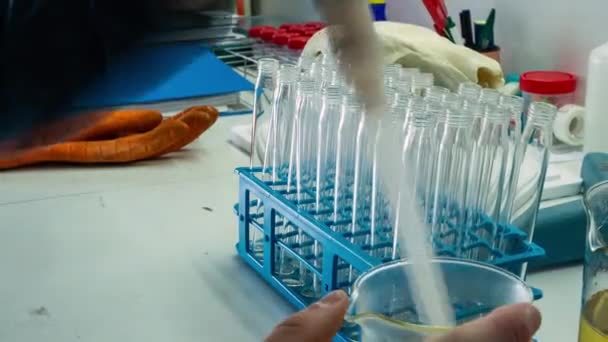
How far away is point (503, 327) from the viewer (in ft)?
1.59

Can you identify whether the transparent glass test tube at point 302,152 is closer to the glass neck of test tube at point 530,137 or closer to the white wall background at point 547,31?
the glass neck of test tube at point 530,137

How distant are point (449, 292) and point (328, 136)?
26 cm

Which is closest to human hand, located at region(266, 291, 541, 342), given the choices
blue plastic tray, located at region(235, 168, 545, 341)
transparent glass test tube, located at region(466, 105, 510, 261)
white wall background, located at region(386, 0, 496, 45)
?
blue plastic tray, located at region(235, 168, 545, 341)

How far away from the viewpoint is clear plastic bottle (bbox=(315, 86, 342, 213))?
79 centimetres

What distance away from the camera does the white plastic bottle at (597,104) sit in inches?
40.8

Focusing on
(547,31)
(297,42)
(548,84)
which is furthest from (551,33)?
(297,42)

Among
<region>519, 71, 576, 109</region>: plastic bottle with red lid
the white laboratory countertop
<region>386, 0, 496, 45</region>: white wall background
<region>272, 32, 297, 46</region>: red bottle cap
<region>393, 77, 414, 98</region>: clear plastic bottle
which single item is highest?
<region>386, 0, 496, 45</region>: white wall background

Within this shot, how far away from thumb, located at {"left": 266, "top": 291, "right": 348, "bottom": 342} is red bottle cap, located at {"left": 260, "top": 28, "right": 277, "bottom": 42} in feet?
3.81

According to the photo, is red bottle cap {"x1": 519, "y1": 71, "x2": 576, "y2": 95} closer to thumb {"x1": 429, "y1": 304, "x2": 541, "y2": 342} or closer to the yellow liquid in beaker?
the yellow liquid in beaker

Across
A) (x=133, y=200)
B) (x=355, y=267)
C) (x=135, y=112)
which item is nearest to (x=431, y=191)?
(x=355, y=267)

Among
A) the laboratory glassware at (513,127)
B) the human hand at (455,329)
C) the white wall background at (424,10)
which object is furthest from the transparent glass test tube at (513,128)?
the white wall background at (424,10)

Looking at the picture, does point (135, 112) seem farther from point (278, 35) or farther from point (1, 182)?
point (278, 35)

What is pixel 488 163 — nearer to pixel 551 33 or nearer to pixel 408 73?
pixel 408 73

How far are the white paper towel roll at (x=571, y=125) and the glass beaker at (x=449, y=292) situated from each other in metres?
0.61
